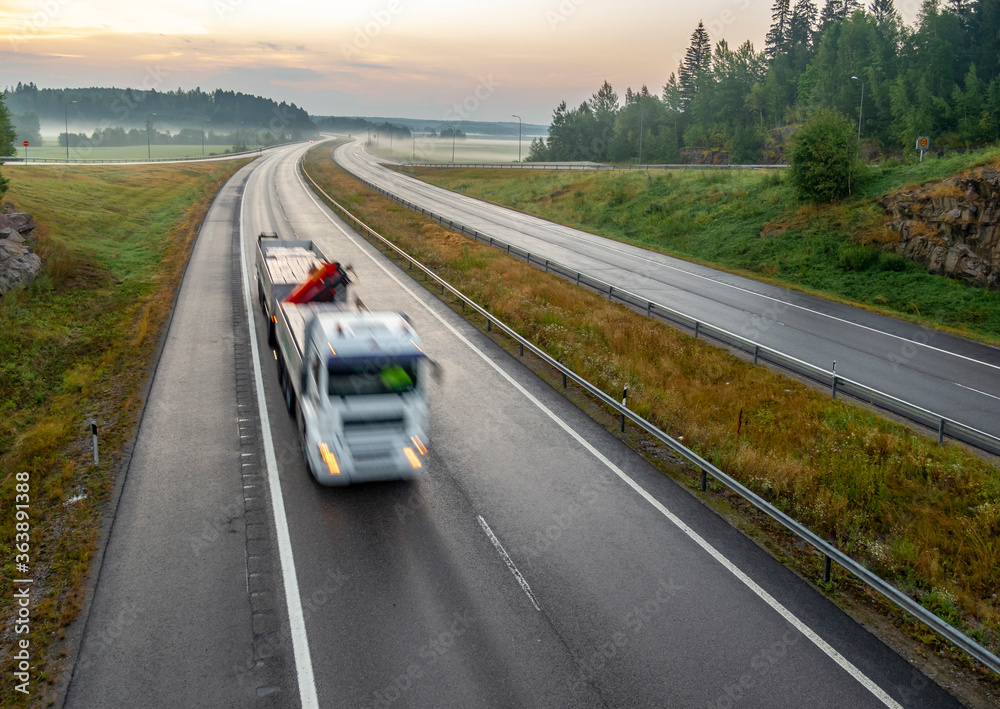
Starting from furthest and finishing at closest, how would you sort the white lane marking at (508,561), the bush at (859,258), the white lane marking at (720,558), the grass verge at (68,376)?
the bush at (859,258), the grass verge at (68,376), the white lane marking at (508,561), the white lane marking at (720,558)

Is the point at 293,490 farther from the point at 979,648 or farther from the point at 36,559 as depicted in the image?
the point at 979,648

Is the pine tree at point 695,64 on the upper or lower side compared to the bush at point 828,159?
upper

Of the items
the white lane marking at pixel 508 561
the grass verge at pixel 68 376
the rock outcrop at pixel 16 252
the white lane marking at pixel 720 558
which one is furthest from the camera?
the rock outcrop at pixel 16 252

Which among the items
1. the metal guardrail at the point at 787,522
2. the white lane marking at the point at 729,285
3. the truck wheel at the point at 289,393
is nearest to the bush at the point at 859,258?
the white lane marking at the point at 729,285

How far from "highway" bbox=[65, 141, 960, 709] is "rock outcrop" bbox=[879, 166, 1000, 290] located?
25.0 meters

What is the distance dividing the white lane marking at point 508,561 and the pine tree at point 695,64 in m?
111

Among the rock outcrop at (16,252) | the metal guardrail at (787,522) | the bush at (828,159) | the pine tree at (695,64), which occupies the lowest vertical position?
the metal guardrail at (787,522)

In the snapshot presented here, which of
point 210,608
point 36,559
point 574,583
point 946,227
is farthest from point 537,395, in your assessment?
point 946,227

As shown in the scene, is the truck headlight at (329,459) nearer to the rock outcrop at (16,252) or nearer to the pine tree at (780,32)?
the rock outcrop at (16,252)

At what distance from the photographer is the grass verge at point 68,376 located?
9.16 m

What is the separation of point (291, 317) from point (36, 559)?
6588 millimetres

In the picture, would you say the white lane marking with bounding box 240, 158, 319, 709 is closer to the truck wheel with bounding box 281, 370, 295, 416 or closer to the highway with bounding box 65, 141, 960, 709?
the highway with bounding box 65, 141, 960, 709

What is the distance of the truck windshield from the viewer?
10.6 m

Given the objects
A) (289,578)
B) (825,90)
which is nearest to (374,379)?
(289,578)
